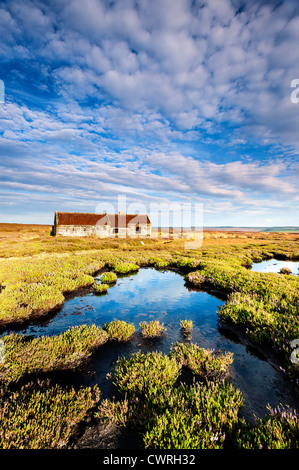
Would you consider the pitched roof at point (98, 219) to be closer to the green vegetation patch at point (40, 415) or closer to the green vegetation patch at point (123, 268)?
the green vegetation patch at point (123, 268)

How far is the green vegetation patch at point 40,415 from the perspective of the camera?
3.46m

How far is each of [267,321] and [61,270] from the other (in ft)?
49.7

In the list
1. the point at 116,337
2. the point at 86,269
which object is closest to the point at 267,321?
the point at 116,337

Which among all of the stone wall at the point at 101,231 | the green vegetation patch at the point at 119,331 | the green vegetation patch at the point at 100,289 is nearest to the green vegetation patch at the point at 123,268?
the green vegetation patch at the point at 100,289

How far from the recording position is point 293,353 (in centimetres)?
609

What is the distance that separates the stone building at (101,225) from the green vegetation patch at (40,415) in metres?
54.5

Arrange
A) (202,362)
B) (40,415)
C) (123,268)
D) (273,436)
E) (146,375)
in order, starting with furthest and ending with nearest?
(123,268), (202,362), (146,375), (40,415), (273,436)

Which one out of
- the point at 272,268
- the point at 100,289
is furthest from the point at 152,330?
the point at 272,268

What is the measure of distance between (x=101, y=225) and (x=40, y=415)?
2195 inches

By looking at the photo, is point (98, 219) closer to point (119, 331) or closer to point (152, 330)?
point (119, 331)

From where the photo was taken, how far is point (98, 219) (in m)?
58.8

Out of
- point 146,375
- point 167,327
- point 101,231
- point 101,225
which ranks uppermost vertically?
point 101,225
